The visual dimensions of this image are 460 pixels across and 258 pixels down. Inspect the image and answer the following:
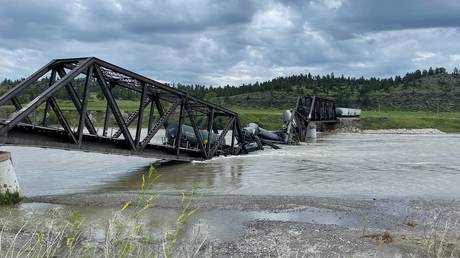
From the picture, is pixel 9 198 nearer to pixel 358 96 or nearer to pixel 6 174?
pixel 6 174

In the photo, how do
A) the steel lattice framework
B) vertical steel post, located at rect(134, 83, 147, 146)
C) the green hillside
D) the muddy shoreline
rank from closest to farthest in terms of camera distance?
the muddy shoreline < the steel lattice framework < vertical steel post, located at rect(134, 83, 147, 146) < the green hillside

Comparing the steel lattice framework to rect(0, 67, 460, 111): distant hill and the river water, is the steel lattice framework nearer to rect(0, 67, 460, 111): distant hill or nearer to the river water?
the river water

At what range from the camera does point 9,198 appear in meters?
16.2

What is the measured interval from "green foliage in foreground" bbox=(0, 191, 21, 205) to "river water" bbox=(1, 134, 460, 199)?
9.97 feet

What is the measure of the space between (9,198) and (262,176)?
44.7 ft

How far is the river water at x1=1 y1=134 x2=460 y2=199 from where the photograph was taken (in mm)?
21031

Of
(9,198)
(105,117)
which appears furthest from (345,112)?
(9,198)

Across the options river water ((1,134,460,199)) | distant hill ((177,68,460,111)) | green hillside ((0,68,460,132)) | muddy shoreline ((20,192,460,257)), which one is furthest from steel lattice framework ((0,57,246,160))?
distant hill ((177,68,460,111))

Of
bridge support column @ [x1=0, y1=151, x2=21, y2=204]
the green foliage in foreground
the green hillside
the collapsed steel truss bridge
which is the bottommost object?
the green foliage in foreground

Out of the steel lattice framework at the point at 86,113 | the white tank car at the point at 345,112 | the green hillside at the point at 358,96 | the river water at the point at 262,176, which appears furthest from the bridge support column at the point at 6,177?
the green hillside at the point at 358,96

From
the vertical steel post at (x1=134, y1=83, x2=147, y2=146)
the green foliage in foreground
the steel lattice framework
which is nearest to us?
the green foliage in foreground

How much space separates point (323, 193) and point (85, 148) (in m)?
10.3

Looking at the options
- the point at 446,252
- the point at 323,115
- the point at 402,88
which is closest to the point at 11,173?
the point at 446,252

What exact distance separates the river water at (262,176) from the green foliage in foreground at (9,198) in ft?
9.97
